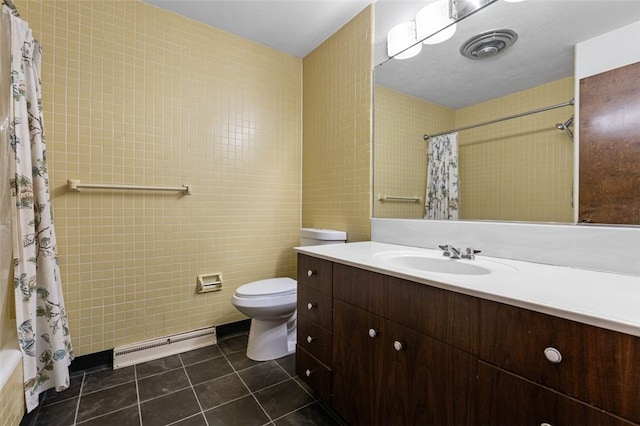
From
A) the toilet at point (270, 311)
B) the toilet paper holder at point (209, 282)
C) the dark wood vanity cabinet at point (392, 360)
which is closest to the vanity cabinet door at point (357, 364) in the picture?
the dark wood vanity cabinet at point (392, 360)

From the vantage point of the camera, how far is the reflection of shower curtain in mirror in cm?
147

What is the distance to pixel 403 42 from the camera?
1.70 meters

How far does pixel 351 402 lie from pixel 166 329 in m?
1.37

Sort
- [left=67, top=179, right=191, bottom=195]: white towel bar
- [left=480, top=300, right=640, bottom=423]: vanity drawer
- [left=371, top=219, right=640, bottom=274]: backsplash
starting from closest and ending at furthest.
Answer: [left=480, top=300, right=640, bottom=423]: vanity drawer < [left=371, top=219, right=640, bottom=274]: backsplash < [left=67, top=179, right=191, bottom=195]: white towel bar

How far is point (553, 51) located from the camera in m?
1.11

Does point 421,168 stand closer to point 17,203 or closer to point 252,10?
point 252,10

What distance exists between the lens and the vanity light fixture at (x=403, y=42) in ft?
5.41

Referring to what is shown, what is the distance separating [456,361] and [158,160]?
195cm

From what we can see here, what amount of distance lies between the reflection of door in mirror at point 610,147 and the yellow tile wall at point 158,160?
1.84m

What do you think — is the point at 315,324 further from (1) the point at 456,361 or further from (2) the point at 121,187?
(2) the point at 121,187

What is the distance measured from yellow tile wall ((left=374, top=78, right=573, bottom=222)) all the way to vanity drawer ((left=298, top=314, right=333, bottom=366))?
2.67ft

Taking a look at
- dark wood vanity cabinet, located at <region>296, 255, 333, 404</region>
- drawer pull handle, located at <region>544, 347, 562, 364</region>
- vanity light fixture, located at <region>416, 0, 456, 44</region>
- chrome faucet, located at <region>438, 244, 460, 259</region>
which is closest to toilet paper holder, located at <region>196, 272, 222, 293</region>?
dark wood vanity cabinet, located at <region>296, 255, 333, 404</region>

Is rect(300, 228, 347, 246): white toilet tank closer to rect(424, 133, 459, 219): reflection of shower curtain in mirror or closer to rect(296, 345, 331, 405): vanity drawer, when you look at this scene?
rect(424, 133, 459, 219): reflection of shower curtain in mirror

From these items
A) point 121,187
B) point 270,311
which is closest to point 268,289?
point 270,311
